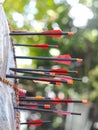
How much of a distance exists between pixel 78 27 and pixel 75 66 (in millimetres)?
949

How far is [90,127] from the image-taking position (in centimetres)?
1024

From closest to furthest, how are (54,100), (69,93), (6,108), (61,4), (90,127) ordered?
(6,108) < (54,100) < (61,4) < (69,93) < (90,127)

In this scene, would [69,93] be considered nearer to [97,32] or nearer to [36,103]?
[97,32]

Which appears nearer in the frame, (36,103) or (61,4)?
(36,103)

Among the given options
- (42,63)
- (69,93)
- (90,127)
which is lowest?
(90,127)

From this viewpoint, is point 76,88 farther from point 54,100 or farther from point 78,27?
point 54,100

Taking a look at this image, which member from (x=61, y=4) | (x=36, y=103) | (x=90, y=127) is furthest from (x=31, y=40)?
(x=36, y=103)

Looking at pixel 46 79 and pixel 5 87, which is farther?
pixel 46 79

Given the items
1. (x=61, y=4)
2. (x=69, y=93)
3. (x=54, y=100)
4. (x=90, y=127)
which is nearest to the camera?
(x=54, y=100)

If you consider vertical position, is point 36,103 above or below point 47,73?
below

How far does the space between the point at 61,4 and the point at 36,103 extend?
7.20 m

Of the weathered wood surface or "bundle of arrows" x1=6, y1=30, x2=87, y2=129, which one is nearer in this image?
the weathered wood surface

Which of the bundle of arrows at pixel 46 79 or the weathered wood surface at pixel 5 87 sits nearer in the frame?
the weathered wood surface at pixel 5 87

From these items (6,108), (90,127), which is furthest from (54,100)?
(90,127)
